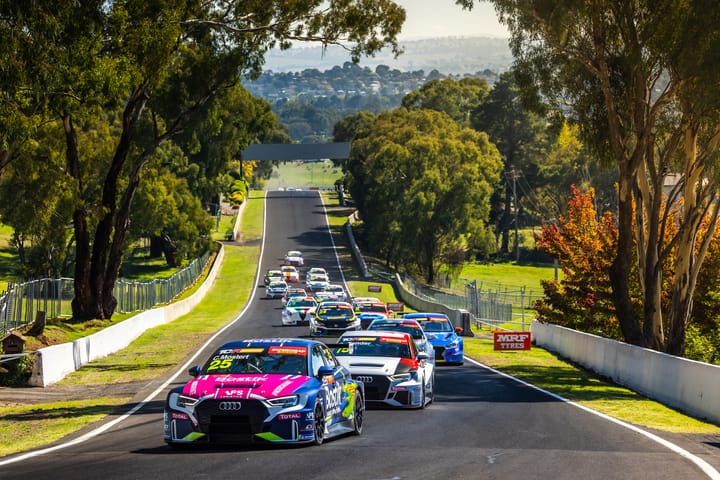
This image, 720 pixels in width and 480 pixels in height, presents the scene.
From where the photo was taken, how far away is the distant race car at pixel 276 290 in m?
81.2

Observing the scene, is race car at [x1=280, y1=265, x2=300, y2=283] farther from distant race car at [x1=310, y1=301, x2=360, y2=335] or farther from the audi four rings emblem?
the audi four rings emblem

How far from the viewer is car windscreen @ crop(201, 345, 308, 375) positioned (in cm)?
1442

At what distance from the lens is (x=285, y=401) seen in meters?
13.3

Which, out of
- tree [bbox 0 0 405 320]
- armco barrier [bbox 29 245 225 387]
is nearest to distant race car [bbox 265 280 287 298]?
armco barrier [bbox 29 245 225 387]

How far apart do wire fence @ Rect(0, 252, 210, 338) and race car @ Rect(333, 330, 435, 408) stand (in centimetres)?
1622

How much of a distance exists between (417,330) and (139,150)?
72.7ft

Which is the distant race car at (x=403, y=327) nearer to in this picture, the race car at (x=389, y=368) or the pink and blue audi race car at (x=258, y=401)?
the race car at (x=389, y=368)

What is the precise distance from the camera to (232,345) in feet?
49.9

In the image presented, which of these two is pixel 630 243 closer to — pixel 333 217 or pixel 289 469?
pixel 289 469

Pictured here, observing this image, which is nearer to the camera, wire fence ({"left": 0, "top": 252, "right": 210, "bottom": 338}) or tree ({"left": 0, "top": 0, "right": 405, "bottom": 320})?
→ tree ({"left": 0, "top": 0, "right": 405, "bottom": 320})

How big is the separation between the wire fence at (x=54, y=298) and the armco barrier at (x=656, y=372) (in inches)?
693

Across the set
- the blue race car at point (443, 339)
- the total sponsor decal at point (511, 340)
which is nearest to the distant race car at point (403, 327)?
the blue race car at point (443, 339)

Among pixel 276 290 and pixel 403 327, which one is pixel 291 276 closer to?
pixel 276 290

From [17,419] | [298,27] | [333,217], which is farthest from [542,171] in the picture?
[17,419]
